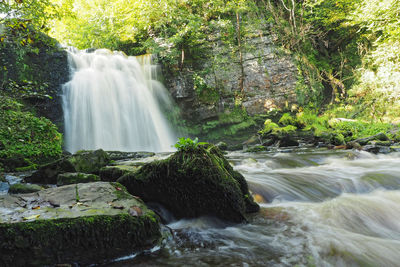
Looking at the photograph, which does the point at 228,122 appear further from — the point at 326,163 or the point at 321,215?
the point at 321,215

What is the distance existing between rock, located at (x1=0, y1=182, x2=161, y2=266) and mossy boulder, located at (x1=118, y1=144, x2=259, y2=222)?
0.65 metres

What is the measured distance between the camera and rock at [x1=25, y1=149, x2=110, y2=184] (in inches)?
191

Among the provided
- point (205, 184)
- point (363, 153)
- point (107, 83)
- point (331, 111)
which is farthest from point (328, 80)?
point (205, 184)

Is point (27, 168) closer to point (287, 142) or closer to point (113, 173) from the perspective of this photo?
point (113, 173)

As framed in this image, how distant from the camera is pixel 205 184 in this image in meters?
3.01

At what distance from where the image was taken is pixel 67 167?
5059 mm

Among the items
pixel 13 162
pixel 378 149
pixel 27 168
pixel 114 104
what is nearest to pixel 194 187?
pixel 27 168

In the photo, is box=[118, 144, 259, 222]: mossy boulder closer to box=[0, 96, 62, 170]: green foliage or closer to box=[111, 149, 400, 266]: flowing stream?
box=[111, 149, 400, 266]: flowing stream

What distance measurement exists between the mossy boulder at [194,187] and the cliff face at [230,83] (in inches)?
480

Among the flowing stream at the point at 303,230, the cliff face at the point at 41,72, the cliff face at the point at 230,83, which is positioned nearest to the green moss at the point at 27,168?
the cliff face at the point at 41,72

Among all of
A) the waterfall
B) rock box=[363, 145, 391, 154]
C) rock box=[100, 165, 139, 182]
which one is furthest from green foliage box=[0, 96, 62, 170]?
rock box=[363, 145, 391, 154]

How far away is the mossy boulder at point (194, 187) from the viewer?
3.02m

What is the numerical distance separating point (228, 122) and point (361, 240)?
1276cm

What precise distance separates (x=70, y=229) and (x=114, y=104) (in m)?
12.2
